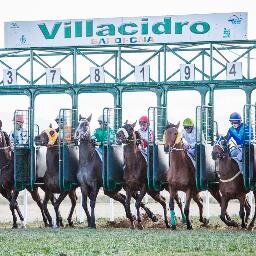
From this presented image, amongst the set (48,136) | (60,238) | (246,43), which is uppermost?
(246,43)

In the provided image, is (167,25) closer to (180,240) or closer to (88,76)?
(88,76)

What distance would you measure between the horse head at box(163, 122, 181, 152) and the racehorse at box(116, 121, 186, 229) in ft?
2.61

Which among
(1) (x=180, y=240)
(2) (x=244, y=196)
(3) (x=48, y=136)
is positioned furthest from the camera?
(3) (x=48, y=136)

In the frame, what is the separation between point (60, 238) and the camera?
651 inches

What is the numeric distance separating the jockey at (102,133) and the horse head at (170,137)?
1.55 meters

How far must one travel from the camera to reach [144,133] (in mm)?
21625

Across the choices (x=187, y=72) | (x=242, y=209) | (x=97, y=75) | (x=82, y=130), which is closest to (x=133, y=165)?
(x=82, y=130)

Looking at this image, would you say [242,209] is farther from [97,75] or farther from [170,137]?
[97,75]

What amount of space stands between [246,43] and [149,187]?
3341 millimetres

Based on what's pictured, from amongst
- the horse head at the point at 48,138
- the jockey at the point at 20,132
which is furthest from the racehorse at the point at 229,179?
the jockey at the point at 20,132

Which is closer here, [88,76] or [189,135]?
[189,135]

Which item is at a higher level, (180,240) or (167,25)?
(167,25)

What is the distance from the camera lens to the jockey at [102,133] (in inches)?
833

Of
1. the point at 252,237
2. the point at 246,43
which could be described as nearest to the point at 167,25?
the point at 246,43
